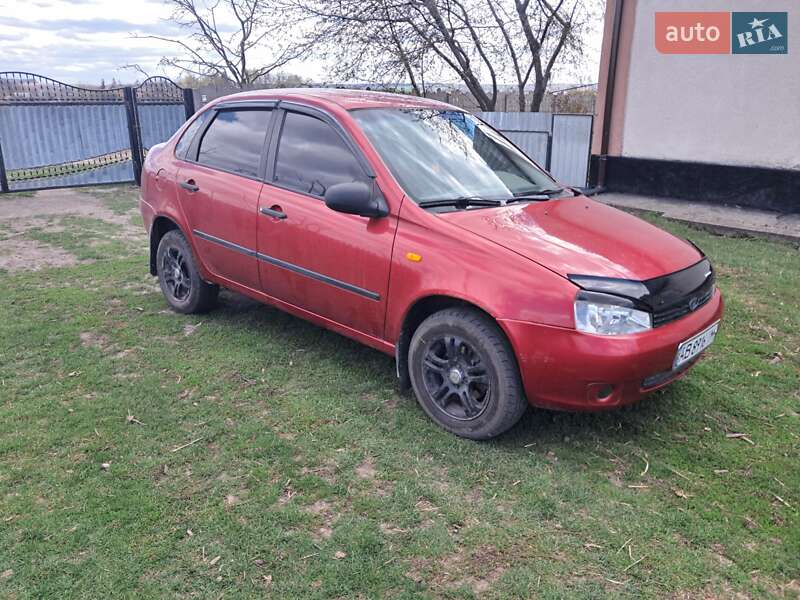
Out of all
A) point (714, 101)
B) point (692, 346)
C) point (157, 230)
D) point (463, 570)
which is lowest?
point (463, 570)

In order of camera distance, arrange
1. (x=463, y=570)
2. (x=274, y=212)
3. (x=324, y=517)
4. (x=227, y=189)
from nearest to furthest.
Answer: (x=463, y=570) < (x=324, y=517) < (x=274, y=212) < (x=227, y=189)

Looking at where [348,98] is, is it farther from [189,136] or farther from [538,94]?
[538,94]

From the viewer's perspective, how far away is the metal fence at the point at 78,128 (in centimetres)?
1159

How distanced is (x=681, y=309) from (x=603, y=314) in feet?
1.74

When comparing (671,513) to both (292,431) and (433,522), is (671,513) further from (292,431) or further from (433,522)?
(292,431)

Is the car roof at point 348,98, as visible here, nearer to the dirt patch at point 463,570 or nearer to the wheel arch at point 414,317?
the wheel arch at point 414,317

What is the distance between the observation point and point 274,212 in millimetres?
4297

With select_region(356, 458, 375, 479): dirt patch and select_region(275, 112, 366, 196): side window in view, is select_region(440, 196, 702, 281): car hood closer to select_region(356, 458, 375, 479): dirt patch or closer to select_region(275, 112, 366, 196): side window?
select_region(275, 112, 366, 196): side window

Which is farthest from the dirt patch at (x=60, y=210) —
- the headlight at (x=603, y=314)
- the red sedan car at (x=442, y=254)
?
the headlight at (x=603, y=314)

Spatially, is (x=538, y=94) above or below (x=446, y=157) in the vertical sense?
above

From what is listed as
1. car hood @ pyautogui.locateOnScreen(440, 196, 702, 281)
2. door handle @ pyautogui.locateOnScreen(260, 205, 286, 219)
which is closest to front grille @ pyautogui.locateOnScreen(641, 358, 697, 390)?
car hood @ pyautogui.locateOnScreen(440, 196, 702, 281)

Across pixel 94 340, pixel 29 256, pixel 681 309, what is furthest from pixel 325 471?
pixel 29 256

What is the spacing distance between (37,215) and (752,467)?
9.88 meters

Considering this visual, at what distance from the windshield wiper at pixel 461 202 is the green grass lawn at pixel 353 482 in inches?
46.8
